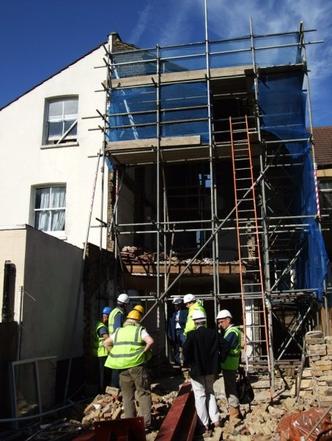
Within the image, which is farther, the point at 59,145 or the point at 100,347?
the point at 59,145

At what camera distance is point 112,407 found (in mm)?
9352

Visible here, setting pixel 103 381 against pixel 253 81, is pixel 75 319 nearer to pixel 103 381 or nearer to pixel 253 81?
pixel 103 381

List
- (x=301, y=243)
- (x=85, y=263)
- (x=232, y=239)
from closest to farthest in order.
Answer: (x=85, y=263) < (x=301, y=243) < (x=232, y=239)

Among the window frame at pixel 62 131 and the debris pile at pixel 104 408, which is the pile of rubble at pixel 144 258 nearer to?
the window frame at pixel 62 131

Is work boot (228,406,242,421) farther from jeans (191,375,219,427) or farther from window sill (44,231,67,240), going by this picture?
window sill (44,231,67,240)

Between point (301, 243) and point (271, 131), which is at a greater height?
point (271, 131)

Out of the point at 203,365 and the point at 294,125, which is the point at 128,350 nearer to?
the point at 203,365

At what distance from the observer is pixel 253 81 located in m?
14.2

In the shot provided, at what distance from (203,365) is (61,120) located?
10.9 m

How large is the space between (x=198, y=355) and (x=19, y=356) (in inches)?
132

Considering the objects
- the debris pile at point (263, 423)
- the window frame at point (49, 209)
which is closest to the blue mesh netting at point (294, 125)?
the debris pile at point (263, 423)

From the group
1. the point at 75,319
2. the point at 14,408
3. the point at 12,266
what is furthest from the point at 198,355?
the point at 75,319

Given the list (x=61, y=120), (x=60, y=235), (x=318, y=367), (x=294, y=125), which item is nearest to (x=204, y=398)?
(x=318, y=367)

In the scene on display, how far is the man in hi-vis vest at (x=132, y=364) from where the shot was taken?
7945 mm
